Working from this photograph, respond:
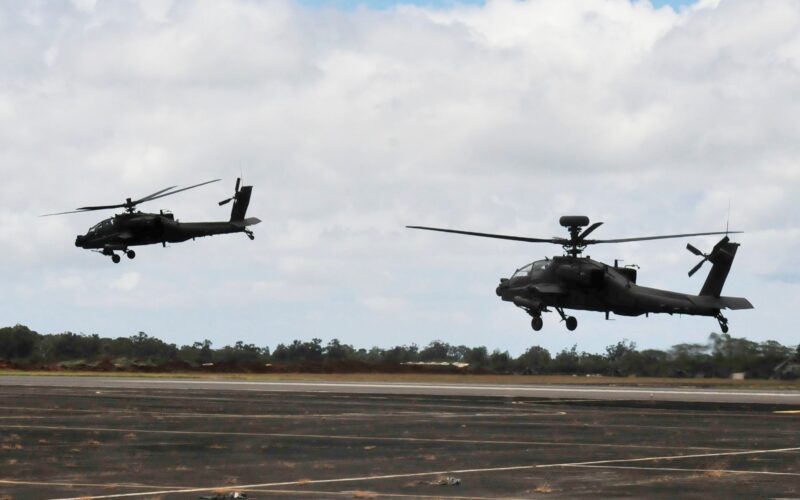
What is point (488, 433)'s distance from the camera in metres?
30.7

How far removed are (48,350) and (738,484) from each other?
8019 cm

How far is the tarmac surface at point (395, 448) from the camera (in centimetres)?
1969

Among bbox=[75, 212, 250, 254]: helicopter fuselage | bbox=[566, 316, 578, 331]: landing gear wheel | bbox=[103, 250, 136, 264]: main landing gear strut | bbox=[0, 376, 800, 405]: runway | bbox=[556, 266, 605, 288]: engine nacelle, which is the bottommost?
bbox=[0, 376, 800, 405]: runway

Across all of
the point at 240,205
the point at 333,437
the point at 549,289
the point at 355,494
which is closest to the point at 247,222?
the point at 240,205

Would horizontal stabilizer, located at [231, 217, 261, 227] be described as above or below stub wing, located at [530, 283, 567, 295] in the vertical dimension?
above

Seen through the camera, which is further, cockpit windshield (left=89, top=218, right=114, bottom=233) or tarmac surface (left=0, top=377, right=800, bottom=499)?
cockpit windshield (left=89, top=218, right=114, bottom=233)

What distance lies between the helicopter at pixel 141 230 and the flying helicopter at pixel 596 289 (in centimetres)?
2222

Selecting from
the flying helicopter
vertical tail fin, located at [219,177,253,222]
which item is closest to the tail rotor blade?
the flying helicopter

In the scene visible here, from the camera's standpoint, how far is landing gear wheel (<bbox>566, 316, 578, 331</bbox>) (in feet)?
219

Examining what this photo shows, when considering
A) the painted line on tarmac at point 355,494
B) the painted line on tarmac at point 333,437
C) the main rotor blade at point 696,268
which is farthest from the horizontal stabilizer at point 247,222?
the painted line on tarmac at point 355,494

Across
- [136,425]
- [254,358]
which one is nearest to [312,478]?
[136,425]

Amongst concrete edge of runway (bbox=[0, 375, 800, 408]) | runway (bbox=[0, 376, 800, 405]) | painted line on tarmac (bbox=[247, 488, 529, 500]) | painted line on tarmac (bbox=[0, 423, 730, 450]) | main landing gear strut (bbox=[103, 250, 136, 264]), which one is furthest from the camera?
main landing gear strut (bbox=[103, 250, 136, 264])

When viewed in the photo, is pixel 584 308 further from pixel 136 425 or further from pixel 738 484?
pixel 738 484

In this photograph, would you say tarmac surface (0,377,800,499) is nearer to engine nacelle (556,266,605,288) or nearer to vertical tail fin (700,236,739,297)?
engine nacelle (556,266,605,288)
